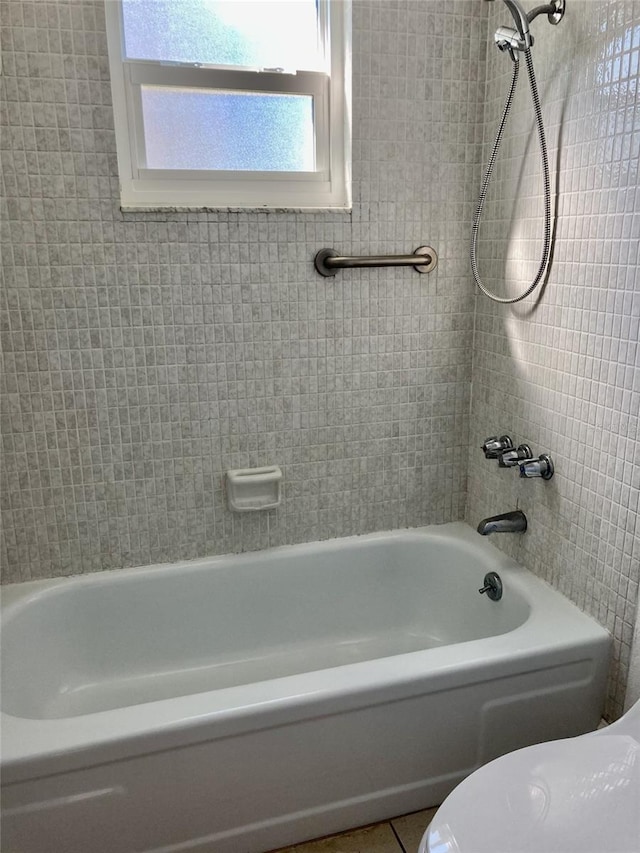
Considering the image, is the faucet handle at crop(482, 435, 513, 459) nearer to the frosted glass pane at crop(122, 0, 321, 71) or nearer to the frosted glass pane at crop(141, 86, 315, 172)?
the frosted glass pane at crop(141, 86, 315, 172)

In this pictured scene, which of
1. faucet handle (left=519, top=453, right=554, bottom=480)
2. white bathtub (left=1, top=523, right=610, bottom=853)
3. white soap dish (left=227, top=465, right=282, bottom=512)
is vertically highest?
faucet handle (left=519, top=453, right=554, bottom=480)

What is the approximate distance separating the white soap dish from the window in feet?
2.56

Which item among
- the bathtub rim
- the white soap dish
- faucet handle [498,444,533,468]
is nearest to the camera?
the bathtub rim

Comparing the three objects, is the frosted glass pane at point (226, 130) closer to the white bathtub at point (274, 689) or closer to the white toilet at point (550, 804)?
the white bathtub at point (274, 689)

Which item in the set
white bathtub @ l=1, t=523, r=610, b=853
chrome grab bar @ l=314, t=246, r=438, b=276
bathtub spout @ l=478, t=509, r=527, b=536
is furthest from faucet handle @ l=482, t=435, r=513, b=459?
chrome grab bar @ l=314, t=246, r=438, b=276

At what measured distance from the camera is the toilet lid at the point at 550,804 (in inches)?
41.8

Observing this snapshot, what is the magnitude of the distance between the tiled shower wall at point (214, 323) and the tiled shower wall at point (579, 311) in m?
0.20

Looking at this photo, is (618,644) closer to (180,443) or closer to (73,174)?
(180,443)

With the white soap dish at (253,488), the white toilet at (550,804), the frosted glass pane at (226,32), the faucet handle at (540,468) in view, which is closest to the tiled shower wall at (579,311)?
the faucet handle at (540,468)

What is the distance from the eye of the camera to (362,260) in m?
A: 1.97

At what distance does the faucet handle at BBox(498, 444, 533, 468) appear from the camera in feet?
6.12

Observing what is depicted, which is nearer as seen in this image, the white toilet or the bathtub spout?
the white toilet

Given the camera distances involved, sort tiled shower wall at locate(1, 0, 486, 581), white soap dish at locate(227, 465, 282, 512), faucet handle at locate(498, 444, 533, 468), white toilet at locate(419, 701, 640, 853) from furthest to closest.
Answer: white soap dish at locate(227, 465, 282, 512)
faucet handle at locate(498, 444, 533, 468)
tiled shower wall at locate(1, 0, 486, 581)
white toilet at locate(419, 701, 640, 853)

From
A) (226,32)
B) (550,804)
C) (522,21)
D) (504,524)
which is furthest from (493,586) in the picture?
(226,32)
